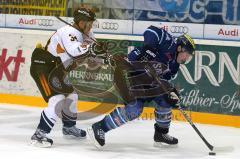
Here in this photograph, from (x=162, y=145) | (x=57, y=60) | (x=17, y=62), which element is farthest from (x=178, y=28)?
(x=57, y=60)

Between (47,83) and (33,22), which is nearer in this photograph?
(47,83)

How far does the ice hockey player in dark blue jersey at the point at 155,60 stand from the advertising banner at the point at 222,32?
202 cm

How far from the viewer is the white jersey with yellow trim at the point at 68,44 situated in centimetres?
514

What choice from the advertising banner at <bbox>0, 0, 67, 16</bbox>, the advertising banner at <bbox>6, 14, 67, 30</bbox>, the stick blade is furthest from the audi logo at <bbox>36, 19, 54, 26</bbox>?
the stick blade

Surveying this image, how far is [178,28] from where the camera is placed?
7566 millimetres

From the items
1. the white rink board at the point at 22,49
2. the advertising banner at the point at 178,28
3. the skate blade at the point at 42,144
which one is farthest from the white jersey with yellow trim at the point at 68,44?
the white rink board at the point at 22,49

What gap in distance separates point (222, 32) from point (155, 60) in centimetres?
230

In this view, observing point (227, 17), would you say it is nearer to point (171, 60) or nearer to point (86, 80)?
point (86, 80)

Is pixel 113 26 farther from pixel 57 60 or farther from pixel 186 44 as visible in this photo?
pixel 186 44

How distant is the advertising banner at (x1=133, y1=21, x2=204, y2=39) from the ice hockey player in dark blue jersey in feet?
6.91

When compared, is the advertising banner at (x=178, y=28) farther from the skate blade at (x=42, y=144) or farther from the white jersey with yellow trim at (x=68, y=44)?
the skate blade at (x=42, y=144)

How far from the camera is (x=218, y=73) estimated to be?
23.0 feet

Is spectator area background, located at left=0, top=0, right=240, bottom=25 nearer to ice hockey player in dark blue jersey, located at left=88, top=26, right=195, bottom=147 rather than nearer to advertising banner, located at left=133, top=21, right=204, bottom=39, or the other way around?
advertising banner, located at left=133, top=21, right=204, bottom=39

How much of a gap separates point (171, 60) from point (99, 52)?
65 centimetres
